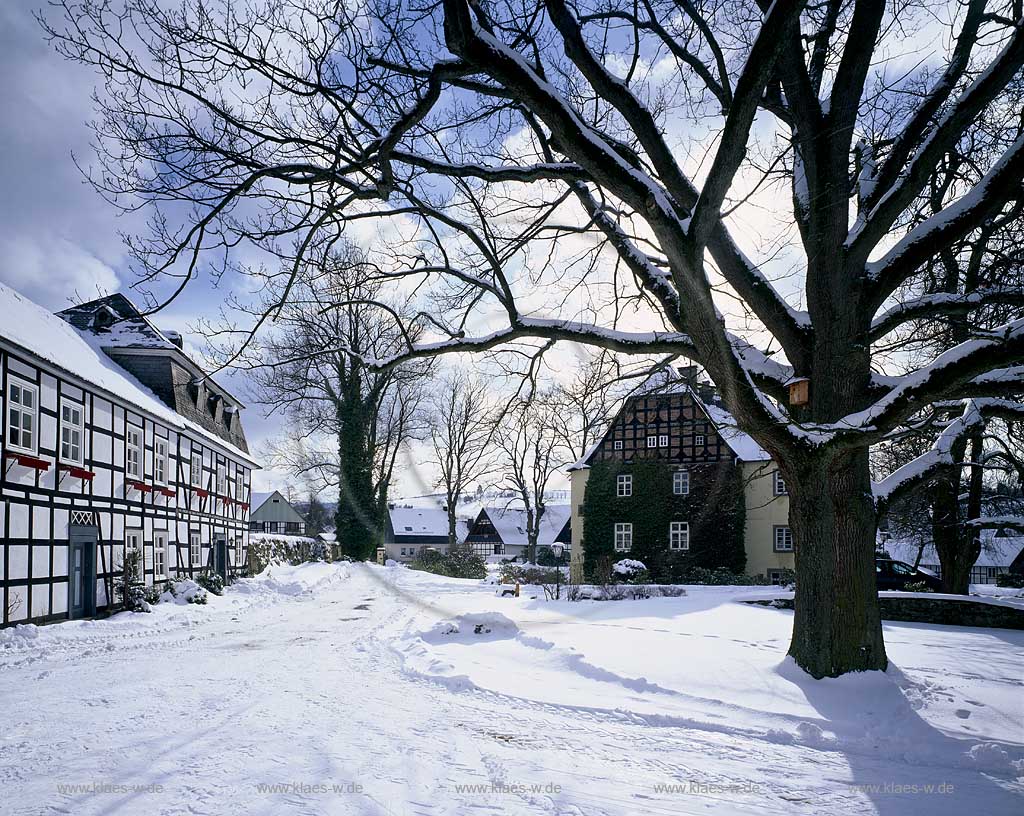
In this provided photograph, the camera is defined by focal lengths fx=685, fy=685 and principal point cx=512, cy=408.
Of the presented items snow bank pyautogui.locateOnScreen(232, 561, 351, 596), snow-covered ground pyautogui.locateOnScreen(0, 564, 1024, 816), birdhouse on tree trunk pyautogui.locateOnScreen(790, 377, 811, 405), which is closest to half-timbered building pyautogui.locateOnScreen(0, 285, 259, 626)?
snow bank pyautogui.locateOnScreen(232, 561, 351, 596)

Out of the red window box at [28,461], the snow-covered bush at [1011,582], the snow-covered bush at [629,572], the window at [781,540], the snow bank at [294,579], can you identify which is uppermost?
the red window box at [28,461]

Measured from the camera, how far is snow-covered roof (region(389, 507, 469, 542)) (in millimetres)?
73625

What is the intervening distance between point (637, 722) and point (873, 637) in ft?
8.78

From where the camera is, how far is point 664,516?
102 feet

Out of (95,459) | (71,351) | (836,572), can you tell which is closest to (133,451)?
(95,459)

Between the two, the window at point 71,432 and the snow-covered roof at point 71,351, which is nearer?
the snow-covered roof at point 71,351

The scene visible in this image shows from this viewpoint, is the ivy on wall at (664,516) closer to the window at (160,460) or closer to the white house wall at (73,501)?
the white house wall at (73,501)

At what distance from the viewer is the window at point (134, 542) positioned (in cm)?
1753

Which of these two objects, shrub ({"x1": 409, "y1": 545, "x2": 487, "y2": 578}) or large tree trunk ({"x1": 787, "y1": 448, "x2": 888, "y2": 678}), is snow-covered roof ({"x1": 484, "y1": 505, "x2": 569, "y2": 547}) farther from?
large tree trunk ({"x1": 787, "y1": 448, "x2": 888, "y2": 678})

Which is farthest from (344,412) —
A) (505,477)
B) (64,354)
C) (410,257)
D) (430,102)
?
(430,102)

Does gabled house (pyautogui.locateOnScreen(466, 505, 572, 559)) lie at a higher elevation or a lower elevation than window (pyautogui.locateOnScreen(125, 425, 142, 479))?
lower

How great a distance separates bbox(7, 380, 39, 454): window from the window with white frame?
24.1 metres

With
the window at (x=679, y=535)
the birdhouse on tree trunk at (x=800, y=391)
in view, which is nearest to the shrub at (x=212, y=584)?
the window at (x=679, y=535)

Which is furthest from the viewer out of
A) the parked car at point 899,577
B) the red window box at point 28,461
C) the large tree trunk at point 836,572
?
the parked car at point 899,577
